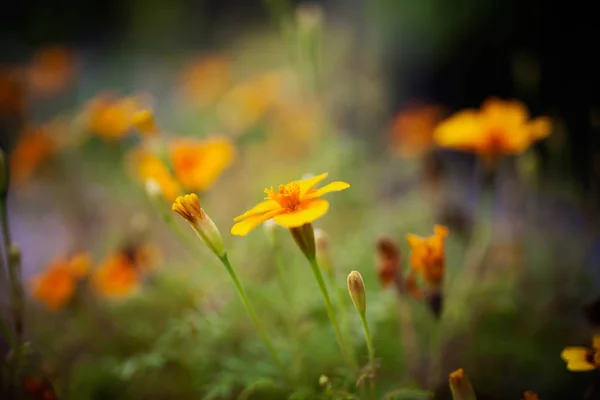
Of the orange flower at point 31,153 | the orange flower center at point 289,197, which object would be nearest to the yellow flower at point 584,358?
the orange flower center at point 289,197

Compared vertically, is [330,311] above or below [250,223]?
below

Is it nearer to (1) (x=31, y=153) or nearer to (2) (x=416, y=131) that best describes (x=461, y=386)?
(2) (x=416, y=131)

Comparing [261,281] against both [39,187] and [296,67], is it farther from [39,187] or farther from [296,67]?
[39,187]

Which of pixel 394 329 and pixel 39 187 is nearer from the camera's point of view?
pixel 394 329

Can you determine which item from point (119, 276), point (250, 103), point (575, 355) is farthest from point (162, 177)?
point (575, 355)

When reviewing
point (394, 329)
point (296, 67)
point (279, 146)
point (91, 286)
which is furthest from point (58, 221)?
point (394, 329)

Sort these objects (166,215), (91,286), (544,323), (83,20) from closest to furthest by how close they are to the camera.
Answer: (166,215), (544,323), (91,286), (83,20)
